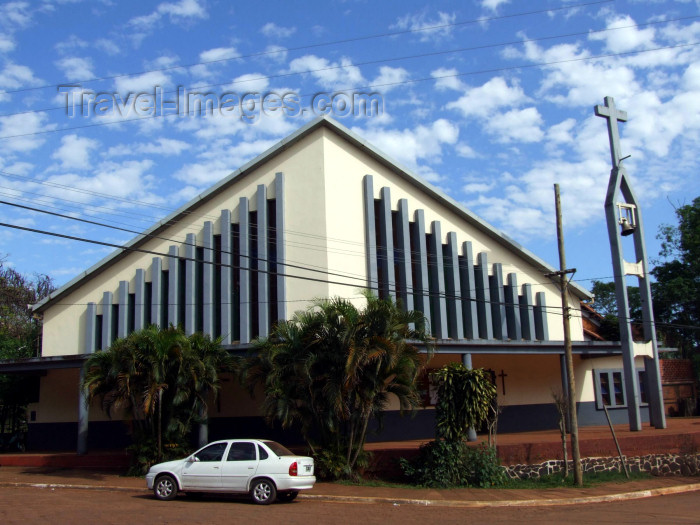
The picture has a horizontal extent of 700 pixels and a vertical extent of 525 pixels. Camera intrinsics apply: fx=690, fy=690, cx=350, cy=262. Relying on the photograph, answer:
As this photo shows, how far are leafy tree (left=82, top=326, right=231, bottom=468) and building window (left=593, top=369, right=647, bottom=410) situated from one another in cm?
1896

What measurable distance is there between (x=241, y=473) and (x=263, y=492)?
2.24ft

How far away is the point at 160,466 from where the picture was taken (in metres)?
16.7

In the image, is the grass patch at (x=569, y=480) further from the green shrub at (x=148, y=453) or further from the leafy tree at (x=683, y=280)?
the leafy tree at (x=683, y=280)

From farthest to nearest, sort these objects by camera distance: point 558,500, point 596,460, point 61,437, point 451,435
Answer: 1. point 61,437
2. point 596,460
3. point 451,435
4. point 558,500

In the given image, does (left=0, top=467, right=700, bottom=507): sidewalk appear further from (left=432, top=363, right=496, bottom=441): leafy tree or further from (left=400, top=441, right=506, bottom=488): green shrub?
(left=432, top=363, right=496, bottom=441): leafy tree

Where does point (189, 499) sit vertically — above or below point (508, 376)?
below

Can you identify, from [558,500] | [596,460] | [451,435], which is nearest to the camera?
[558,500]

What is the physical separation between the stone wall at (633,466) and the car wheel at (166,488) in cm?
875

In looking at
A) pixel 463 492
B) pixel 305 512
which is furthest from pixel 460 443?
pixel 305 512

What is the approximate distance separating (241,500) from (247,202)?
13.0 m

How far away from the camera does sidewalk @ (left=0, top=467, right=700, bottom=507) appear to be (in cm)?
1606

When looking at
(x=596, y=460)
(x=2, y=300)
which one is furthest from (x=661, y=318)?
(x=2, y=300)

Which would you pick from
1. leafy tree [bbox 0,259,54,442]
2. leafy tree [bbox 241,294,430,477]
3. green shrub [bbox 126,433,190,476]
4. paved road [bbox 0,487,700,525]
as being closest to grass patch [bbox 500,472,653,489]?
paved road [bbox 0,487,700,525]

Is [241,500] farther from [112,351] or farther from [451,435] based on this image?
[112,351]
